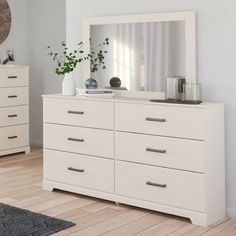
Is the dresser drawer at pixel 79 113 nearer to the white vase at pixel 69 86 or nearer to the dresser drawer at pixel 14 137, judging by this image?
the white vase at pixel 69 86

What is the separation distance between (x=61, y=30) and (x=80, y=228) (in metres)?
3.23

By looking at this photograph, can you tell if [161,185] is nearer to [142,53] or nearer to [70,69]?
[142,53]

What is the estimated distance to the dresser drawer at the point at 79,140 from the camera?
3740 mm

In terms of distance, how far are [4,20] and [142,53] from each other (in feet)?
8.55

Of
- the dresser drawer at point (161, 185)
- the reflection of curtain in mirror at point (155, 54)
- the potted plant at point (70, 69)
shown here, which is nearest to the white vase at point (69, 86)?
the potted plant at point (70, 69)

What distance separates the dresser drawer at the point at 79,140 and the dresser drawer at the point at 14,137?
4.94 feet

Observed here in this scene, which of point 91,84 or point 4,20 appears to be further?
point 4,20

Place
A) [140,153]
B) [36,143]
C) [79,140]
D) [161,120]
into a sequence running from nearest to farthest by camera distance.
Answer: [161,120]
[140,153]
[79,140]
[36,143]

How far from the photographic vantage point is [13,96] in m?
5.55

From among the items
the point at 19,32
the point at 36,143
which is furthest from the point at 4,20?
the point at 36,143

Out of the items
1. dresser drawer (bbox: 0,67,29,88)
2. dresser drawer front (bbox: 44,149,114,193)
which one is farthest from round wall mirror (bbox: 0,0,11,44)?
dresser drawer front (bbox: 44,149,114,193)

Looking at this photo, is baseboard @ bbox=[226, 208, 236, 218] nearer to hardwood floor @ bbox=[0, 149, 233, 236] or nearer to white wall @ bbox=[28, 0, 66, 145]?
hardwood floor @ bbox=[0, 149, 233, 236]

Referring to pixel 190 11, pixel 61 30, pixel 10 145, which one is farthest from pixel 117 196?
pixel 61 30

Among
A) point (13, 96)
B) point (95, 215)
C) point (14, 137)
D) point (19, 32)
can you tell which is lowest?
point (95, 215)
